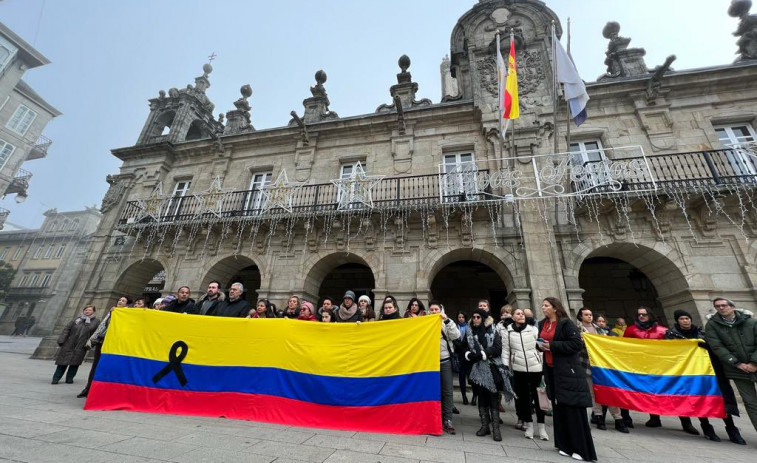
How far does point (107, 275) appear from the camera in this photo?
1169 cm

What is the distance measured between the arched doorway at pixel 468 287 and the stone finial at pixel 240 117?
11.2 metres

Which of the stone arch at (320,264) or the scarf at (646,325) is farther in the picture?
the stone arch at (320,264)

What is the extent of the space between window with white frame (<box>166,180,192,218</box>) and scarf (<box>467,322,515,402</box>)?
37.4ft

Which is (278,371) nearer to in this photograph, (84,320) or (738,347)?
(84,320)

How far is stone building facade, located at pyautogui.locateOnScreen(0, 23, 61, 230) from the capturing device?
2731 centimetres

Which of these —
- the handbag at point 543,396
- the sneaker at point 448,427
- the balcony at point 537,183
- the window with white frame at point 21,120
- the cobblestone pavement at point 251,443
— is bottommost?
the cobblestone pavement at point 251,443

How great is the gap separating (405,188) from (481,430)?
24.6 ft

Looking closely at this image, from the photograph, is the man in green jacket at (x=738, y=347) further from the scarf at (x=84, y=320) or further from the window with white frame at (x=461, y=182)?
the scarf at (x=84, y=320)

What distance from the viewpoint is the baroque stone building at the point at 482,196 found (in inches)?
320

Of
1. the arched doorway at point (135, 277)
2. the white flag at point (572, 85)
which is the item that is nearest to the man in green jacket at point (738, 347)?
the white flag at point (572, 85)

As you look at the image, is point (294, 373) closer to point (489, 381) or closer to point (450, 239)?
point (489, 381)

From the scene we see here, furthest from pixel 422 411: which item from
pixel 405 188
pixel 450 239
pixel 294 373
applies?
pixel 405 188

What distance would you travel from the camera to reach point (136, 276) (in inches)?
473

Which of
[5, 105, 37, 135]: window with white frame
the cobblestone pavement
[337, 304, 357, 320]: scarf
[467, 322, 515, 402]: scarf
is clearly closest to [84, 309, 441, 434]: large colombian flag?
the cobblestone pavement
